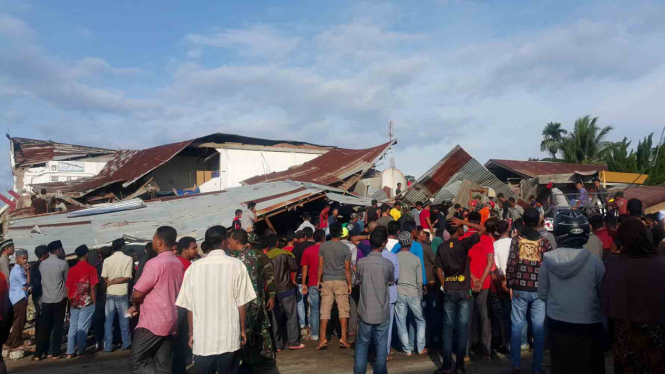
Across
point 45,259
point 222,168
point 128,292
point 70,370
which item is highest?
point 222,168

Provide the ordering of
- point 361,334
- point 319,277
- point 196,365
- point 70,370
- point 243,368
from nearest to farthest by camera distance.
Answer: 1. point 196,365
2. point 361,334
3. point 243,368
4. point 70,370
5. point 319,277

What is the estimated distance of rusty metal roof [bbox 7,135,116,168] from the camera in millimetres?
26484

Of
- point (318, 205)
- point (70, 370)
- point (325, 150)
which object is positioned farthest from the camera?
point (325, 150)

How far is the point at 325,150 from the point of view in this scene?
88.6 feet

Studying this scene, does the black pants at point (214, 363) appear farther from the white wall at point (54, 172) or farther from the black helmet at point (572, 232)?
the white wall at point (54, 172)

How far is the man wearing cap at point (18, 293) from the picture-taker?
877cm

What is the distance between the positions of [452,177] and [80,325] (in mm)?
14786

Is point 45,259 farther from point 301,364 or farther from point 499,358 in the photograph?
point 499,358

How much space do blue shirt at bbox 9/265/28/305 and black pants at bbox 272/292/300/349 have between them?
4.51 m

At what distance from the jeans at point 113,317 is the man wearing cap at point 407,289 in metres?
4.85

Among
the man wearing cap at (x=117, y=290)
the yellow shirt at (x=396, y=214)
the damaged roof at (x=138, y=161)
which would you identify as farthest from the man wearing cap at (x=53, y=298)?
the damaged roof at (x=138, y=161)

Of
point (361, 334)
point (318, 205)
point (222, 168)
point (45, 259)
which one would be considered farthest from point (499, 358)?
point (222, 168)

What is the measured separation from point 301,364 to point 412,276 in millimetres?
2229

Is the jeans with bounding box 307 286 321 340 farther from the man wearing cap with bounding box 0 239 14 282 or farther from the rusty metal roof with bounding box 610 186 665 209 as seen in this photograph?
the rusty metal roof with bounding box 610 186 665 209
